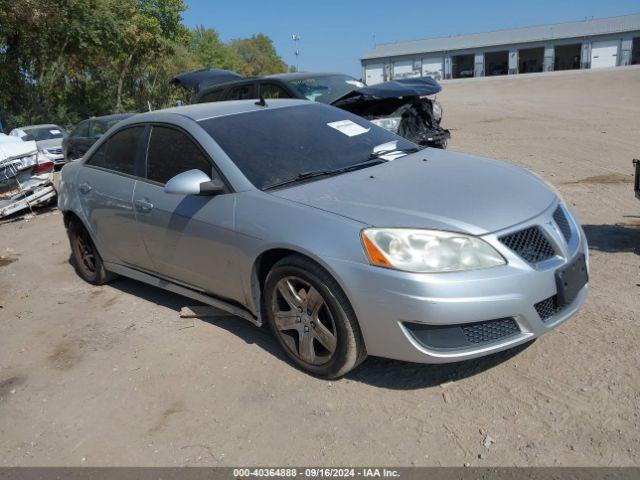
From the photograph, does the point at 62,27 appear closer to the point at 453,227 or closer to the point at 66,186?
the point at 66,186

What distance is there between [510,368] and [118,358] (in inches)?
103

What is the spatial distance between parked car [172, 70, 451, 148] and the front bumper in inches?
233

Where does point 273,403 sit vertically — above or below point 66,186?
below

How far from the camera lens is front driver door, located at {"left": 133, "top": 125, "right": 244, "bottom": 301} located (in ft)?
12.5

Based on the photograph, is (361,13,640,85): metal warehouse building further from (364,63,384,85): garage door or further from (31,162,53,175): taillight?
(31,162,53,175): taillight

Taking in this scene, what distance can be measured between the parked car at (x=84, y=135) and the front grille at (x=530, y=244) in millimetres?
13721

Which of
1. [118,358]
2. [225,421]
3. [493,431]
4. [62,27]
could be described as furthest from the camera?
[62,27]

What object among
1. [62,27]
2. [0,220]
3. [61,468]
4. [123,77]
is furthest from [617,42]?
[61,468]

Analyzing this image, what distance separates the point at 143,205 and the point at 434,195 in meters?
2.24

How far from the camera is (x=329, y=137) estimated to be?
432cm

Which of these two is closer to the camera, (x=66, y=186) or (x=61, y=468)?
(x=61, y=468)

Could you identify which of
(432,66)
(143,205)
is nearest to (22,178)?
(143,205)

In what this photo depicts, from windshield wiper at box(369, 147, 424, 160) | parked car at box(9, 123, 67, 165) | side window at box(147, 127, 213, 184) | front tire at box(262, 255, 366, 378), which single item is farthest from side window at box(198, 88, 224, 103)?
front tire at box(262, 255, 366, 378)

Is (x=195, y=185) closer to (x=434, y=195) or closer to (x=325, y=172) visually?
(x=325, y=172)
